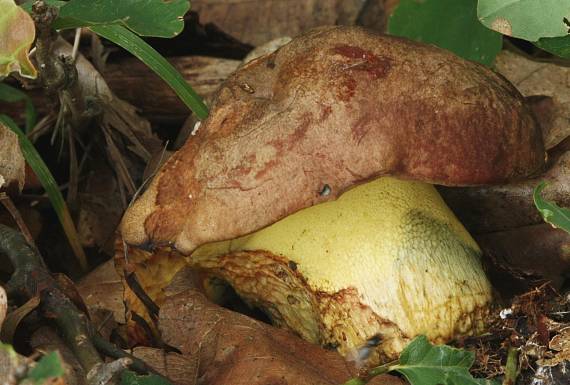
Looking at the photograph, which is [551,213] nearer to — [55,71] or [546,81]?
[546,81]

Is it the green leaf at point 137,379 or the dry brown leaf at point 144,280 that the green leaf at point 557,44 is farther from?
the green leaf at point 137,379

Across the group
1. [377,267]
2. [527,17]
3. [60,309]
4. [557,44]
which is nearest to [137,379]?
[60,309]

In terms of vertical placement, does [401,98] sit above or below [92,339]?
above

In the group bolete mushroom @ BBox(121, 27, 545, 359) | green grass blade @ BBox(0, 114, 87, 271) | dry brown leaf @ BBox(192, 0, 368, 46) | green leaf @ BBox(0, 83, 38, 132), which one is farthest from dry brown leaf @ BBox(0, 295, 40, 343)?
dry brown leaf @ BBox(192, 0, 368, 46)

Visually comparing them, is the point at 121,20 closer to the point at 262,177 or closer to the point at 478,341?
the point at 262,177

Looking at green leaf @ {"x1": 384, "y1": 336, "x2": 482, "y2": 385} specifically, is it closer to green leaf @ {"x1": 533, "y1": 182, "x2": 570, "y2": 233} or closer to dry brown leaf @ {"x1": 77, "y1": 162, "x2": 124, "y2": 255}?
green leaf @ {"x1": 533, "y1": 182, "x2": 570, "y2": 233}

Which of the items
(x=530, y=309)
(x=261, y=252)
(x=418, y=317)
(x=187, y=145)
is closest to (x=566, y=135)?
(x=530, y=309)
